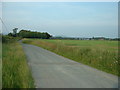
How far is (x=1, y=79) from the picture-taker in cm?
650

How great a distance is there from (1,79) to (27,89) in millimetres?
1711

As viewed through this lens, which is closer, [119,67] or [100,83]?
[100,83]

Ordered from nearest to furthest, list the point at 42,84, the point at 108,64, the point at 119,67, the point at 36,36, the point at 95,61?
the point at 42,84, the point at 119,67, the point at 108,64, the point at 95,61, the point at 36,36

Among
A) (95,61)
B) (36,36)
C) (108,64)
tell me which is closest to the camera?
(108,64)

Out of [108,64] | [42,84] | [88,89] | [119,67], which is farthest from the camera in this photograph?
[108,64]

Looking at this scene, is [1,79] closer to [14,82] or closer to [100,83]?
[14,82]

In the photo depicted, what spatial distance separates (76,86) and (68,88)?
40cm

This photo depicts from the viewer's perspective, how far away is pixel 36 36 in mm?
132875

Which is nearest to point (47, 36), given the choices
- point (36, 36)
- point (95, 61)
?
point (36, 36)

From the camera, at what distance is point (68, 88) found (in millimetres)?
5805

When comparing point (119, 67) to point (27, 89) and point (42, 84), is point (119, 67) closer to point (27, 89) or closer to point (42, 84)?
point (42, 84)

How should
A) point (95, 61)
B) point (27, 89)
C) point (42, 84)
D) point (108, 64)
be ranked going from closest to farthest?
point (27, 89), point (42, 84), point (108, 64), point (95, 61)

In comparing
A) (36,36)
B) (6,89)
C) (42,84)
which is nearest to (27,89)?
(6,89)

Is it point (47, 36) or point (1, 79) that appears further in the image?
point (47, 36)
